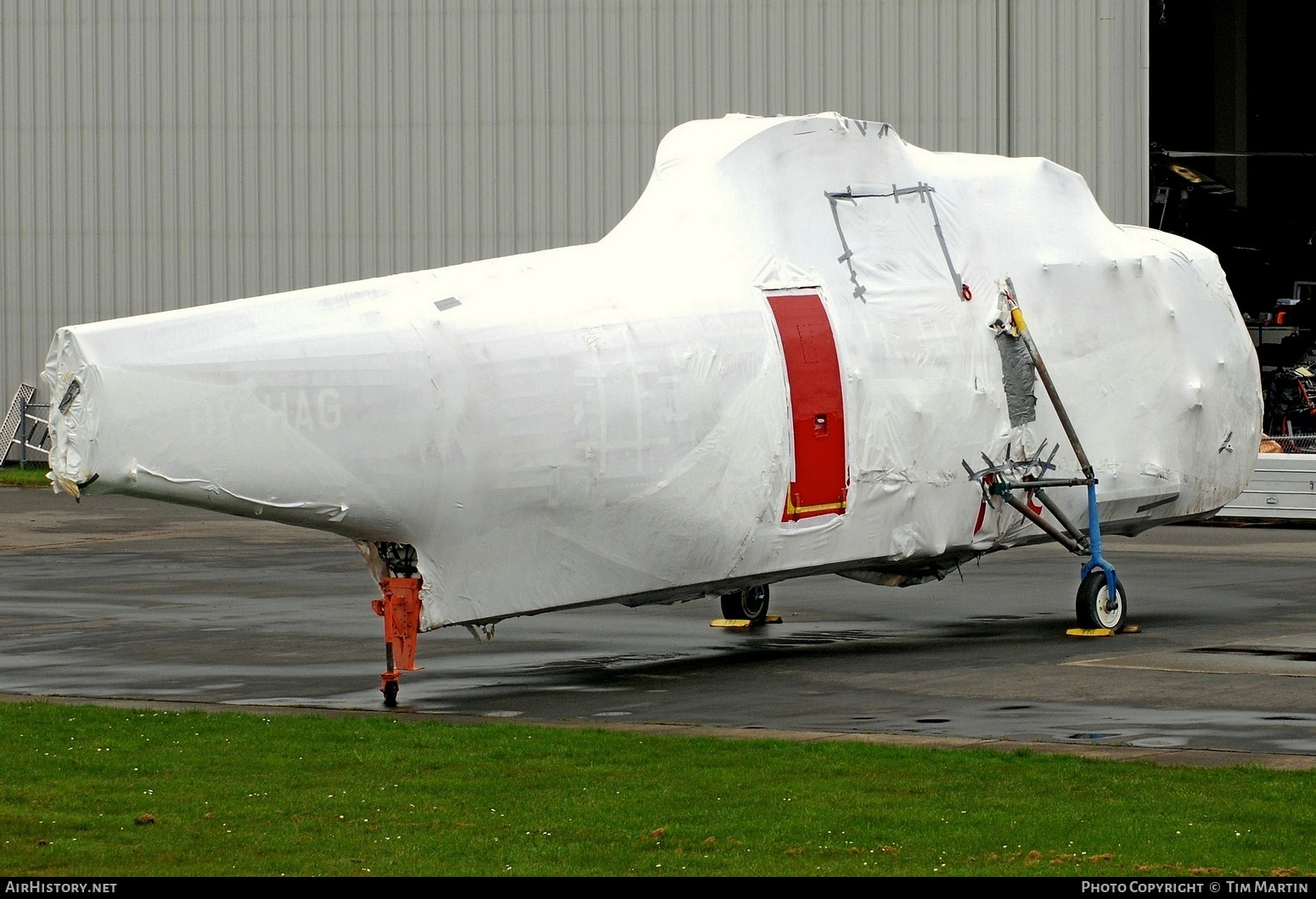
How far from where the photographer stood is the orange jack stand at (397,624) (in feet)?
46.9

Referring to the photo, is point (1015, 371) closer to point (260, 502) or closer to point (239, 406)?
point (260, 502)

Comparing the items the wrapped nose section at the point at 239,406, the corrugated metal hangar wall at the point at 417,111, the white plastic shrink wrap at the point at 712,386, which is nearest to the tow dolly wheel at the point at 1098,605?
the white plastic shrink wrap at the point at 712,386

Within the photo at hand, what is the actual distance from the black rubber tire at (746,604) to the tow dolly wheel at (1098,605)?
9.27ft

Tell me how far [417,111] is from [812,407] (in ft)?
98.7

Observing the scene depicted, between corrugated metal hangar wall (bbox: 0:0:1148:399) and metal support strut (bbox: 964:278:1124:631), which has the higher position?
corrugated metal hangar wall (bbox: 0:0:1148:399)

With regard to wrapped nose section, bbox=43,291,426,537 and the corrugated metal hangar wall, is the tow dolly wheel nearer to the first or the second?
wrapped nose section, bbox=43,291,426,537

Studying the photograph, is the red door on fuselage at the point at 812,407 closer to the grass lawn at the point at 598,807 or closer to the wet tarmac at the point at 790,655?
the wet tarmac at the point at 790,655

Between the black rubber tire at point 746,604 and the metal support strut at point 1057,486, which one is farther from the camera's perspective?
the black rubber tire at point 746,604

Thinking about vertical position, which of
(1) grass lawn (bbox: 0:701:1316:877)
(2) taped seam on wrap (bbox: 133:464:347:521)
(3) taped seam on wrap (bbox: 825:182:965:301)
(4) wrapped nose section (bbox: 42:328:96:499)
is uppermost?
(3) taped seam on wrap (bbox: 825:182:965:301)

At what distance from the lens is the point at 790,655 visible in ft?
57.0

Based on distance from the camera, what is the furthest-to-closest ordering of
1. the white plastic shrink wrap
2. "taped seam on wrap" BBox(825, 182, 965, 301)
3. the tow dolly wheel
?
1. the tow dolly wheel
2. "taped seam on wrap" BBox(825, 182, 965, 301)
3. the white plastic shrink wrap

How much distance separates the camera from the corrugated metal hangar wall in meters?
42.3

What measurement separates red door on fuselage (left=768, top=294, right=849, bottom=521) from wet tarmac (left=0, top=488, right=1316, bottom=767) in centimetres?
132

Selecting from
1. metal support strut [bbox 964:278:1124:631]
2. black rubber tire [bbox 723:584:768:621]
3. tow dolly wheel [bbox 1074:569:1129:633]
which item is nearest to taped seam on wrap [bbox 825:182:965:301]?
metal support strut [bbox 964:278:1124:631]
